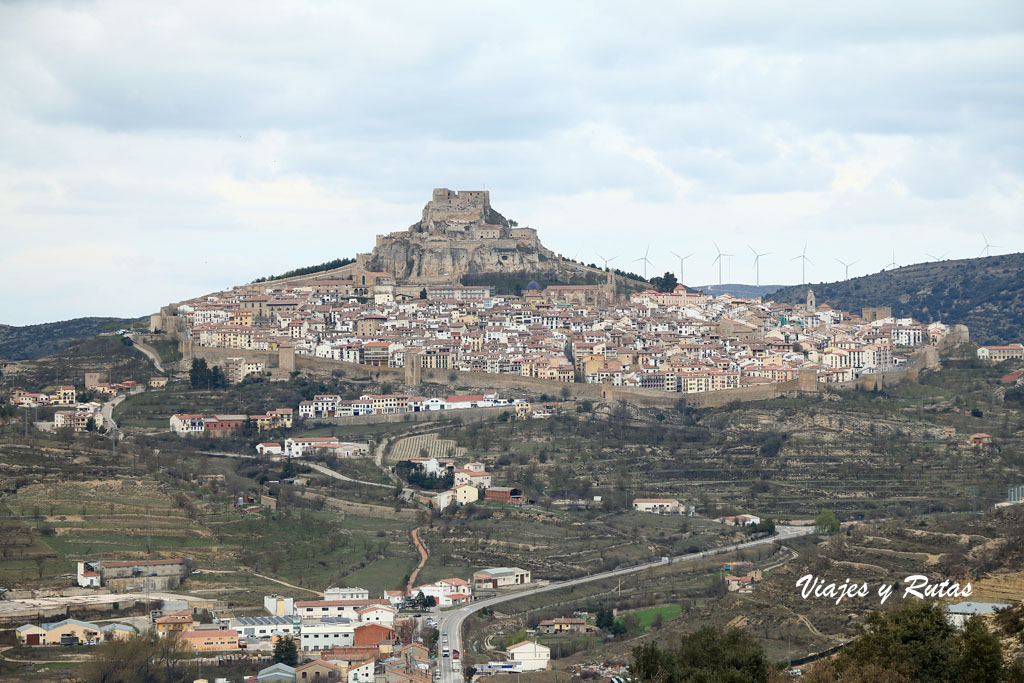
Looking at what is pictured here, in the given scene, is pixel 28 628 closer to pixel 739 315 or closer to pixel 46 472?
pixel 46 472

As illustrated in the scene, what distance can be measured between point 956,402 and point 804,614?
2673 cm

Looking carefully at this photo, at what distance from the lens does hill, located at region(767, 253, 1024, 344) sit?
3174 inches

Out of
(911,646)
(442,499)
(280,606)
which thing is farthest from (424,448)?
(911,646)

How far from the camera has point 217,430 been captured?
49.4 m

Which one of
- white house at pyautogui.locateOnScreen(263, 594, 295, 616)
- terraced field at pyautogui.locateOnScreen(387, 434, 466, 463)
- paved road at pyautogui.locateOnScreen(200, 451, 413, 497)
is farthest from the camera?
terraced field at pyautogui.locateOnScreen(387, 434, 466, 463)

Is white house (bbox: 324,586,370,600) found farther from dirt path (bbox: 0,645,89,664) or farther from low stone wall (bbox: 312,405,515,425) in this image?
low stone wall (bbox: 312,405,515,425)

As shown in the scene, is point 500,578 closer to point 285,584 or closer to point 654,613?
point 654,613

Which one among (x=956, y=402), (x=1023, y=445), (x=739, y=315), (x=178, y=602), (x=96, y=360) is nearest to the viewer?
(x=178, y=602)

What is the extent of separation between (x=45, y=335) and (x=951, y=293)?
153 feet

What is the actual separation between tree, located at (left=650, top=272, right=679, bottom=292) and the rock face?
4.48m

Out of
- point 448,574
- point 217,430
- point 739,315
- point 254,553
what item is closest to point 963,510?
point 448,574

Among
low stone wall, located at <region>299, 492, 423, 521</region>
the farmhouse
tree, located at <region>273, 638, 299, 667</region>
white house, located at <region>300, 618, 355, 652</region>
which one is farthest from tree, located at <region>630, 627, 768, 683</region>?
low stone wall, located at <region>299, 492, 423, 521</region>

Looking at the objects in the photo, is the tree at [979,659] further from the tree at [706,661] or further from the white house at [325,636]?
the white house at [325,636]

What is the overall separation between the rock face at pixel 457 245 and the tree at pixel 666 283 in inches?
176
